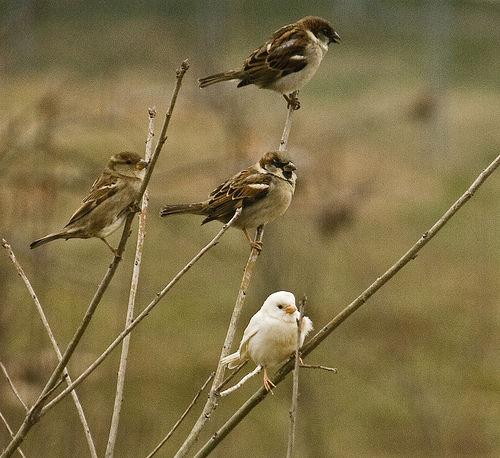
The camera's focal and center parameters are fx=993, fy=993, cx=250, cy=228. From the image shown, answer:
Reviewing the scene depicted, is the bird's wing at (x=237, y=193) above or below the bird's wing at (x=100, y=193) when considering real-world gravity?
below

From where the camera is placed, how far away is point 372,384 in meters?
8.50

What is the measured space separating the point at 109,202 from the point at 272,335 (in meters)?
0.66

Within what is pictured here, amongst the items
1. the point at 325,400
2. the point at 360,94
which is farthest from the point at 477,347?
the point at 360,94

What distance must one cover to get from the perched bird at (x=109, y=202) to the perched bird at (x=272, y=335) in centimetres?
54

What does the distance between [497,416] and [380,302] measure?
71.1 inches

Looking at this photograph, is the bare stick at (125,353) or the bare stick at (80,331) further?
the bare stick at (125,353)

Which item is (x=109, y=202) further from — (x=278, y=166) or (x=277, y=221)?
(x=277, y=221)

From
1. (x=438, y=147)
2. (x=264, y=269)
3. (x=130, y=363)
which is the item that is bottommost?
(x=438, y=147)

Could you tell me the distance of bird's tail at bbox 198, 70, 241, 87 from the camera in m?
Answer: 4.38

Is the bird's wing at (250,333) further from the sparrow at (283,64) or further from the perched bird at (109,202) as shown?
the sparrow at (283,64)

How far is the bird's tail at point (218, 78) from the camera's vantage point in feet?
14.4

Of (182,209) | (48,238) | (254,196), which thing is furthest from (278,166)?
(48,238)

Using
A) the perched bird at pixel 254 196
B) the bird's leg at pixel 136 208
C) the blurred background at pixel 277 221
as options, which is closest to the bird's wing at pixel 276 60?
the blurred background at pixel 277 221

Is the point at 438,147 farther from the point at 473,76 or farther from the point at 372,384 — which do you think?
the point at 372,384
